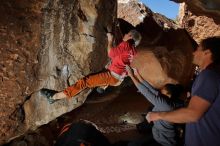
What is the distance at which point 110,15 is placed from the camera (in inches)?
250

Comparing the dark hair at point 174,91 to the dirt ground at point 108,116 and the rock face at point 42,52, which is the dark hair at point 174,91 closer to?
the rock face at point 42,52

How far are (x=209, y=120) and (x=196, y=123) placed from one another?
0.13 m

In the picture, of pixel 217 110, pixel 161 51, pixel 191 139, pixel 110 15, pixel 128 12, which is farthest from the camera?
pixel 128 12

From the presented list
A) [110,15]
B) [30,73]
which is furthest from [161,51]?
[30,73]

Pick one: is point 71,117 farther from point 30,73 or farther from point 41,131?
point 30,73

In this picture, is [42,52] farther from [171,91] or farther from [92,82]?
[171,91]

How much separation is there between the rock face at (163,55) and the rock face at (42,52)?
165cm

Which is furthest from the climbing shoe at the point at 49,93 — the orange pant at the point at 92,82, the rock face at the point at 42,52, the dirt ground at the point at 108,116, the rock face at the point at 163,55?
the rock face at the point at 163,55

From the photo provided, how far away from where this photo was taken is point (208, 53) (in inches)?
120

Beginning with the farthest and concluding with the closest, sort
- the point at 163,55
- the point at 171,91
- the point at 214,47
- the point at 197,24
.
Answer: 1. the point at 197,24
2. the point at 163,55
3. the point at 171,91
4. the point at 214,47

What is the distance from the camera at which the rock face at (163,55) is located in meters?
8.10

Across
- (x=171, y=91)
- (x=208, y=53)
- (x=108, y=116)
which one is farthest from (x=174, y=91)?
(x=108, y=116)

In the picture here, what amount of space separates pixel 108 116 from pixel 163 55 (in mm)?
2729

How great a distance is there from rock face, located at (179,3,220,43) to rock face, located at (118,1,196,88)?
2.95 metres
